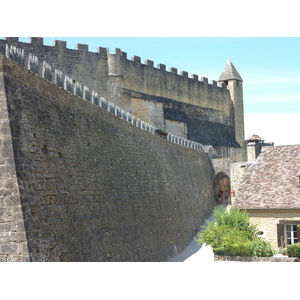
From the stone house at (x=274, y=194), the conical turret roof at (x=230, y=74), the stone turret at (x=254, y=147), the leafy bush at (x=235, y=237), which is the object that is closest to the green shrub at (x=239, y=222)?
the leafy bush at (x=235, y=237)

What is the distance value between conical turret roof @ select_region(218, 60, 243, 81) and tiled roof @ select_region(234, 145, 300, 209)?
2898 cm

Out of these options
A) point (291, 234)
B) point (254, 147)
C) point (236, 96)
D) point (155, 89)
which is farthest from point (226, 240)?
point (236, 96)

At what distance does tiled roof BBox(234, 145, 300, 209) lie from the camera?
18.0 m

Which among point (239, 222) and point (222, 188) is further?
point (222, 188)

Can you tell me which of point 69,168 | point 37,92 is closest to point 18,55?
point 37,92

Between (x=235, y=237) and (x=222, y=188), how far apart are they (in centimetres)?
1995

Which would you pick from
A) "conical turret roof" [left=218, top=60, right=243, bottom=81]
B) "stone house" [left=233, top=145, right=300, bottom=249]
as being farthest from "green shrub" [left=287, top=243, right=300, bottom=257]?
"conical turret roof" [left=218, top=60, right=243, bottom=81]

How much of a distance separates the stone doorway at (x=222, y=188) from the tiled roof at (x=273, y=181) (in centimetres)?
1546

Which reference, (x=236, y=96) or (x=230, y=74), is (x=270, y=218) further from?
(x=230, y=74)

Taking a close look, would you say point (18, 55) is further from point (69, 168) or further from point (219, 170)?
point (219, 170)

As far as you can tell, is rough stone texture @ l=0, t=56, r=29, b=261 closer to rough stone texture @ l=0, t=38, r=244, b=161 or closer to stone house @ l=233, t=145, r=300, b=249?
stone house @ l=233, t=145, r=300, b=249

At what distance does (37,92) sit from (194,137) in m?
31.3

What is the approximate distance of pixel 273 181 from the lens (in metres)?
19.0

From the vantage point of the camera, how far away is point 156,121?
3597 cm
